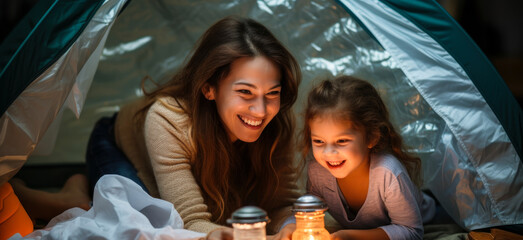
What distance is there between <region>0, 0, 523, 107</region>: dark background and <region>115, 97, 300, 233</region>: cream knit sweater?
6.88 ft

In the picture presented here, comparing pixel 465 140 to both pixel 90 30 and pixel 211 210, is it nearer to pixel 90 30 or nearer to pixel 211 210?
pixel 211 210

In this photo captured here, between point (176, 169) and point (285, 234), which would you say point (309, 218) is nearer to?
point (285, 234)

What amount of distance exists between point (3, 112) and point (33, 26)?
238 mm

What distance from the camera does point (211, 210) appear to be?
173cm

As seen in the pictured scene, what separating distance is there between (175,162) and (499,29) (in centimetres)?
267

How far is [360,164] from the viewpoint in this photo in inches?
65.8

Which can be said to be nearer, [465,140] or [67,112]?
[465,140]

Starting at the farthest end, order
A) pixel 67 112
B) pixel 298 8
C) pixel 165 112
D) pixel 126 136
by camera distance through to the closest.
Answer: pixel 67 112 → pixel 298 8 → pixel 126 136 → pixel 165 112

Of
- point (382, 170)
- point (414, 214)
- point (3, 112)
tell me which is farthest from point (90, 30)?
point (414, 214)

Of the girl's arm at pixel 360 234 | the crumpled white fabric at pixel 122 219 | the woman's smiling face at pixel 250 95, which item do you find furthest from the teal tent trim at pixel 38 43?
the girl's arm at pixel 360 234

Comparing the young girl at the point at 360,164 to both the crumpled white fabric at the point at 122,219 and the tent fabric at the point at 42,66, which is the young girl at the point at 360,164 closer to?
the crumpled white fabric at the point at 122,219

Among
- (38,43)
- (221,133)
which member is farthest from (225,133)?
(38,43)

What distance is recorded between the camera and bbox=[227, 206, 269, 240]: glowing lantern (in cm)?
113

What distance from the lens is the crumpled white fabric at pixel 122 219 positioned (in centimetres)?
132
